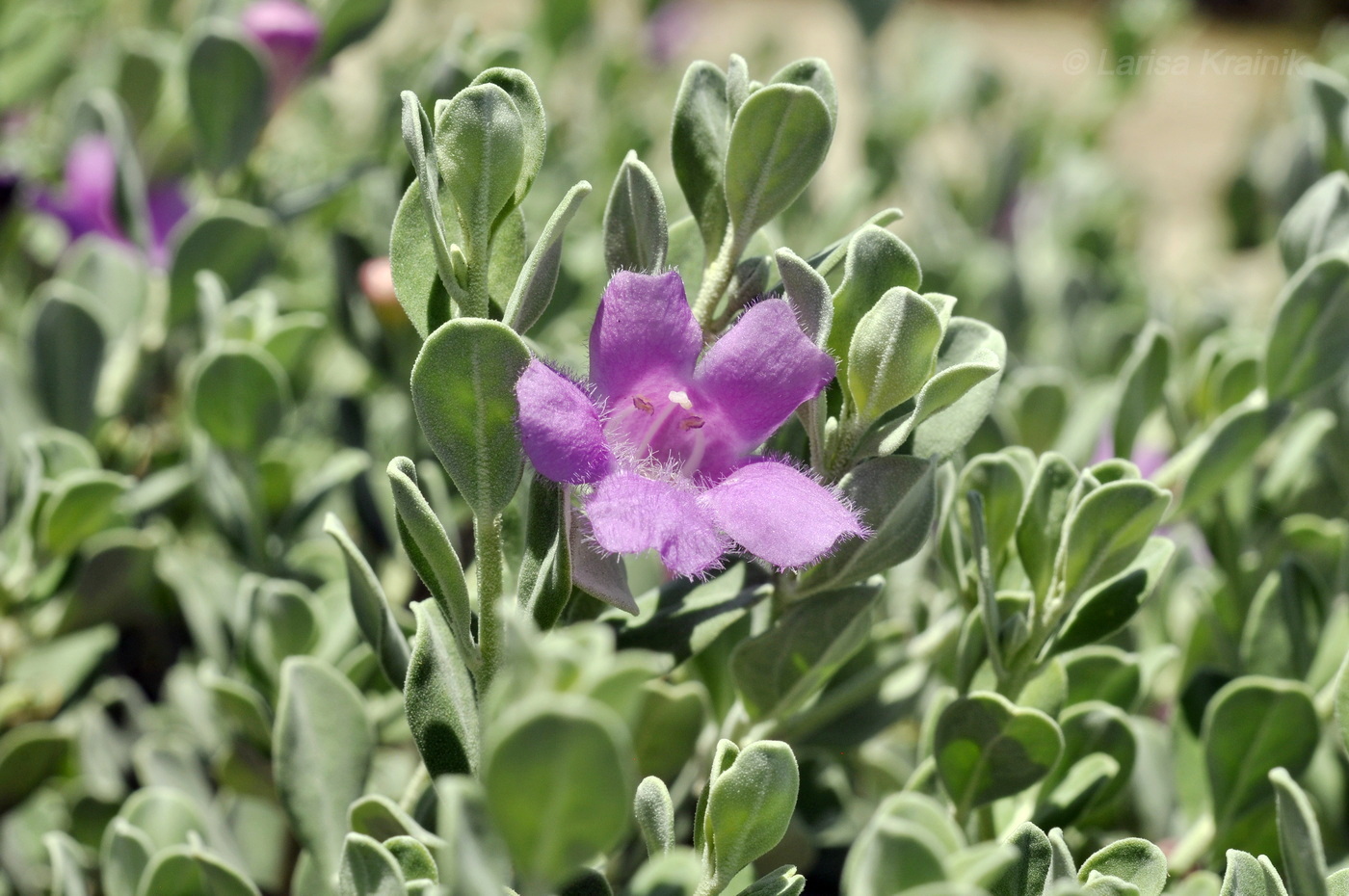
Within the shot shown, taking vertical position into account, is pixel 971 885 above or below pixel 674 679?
above

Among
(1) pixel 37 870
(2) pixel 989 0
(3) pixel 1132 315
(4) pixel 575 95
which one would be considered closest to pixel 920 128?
(4) pixel 575 95

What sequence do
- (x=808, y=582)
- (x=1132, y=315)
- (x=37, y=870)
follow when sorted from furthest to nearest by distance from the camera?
(x=1132, y=315) → (x=37, y=870) → (x=808, y=582)

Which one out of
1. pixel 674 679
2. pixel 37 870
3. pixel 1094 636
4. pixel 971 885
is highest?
pixel 971 885

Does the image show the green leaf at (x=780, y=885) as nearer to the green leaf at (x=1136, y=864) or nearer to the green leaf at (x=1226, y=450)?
the green leaf at (x=1136, y=864)

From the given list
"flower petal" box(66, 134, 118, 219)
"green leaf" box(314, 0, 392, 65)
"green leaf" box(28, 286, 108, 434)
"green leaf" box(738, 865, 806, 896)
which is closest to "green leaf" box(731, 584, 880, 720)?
"green leaf" box(738, 865, 806, 896)

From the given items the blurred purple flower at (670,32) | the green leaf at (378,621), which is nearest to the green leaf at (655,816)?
the green leaf at (378,621)

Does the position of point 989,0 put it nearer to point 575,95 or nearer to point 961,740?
point 575,95

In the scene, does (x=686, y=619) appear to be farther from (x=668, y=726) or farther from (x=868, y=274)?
(x=868, y=274)

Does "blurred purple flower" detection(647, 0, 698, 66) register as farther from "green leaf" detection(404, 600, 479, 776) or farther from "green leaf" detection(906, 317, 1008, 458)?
"green leaf" detection(404, 600, 479, 776)
